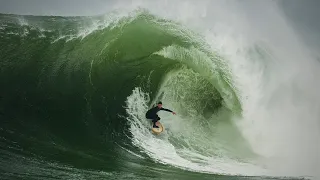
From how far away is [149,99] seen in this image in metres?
10.4

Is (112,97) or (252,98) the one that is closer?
(112,97)

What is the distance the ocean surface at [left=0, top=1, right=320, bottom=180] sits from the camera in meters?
7.54

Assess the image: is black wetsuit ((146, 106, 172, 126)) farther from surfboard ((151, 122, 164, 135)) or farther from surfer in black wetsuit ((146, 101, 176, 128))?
surfboard ((151, 122, 164, 135))

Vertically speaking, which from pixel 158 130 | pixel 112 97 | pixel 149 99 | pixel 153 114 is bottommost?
pixel 158 130

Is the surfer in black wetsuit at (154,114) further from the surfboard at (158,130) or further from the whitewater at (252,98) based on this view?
the whitewater at (252,98)

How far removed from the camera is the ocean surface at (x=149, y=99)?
24.7ft

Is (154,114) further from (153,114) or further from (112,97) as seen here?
(112,97)

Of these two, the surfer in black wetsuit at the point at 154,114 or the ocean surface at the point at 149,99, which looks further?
the surfer in black wetsuit at the point at 154,114

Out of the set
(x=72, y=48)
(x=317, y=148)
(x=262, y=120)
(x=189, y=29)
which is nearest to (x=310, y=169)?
(x=317, y=148)

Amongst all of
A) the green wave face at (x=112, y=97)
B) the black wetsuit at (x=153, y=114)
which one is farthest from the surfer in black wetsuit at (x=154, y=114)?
the green wave face at (x=112, y=97)

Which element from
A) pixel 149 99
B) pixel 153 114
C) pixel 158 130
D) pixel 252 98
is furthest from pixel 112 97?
pixel 252 98

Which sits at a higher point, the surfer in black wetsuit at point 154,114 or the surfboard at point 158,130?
the surfer in black wetsuit at point 154,114

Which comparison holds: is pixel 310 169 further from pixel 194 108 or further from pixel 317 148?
pixel 194 108

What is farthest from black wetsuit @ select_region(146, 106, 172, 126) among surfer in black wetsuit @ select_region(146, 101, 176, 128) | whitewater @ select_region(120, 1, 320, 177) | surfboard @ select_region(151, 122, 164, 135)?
whitewater @ select_region(120, 1, 320, 177)
